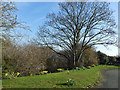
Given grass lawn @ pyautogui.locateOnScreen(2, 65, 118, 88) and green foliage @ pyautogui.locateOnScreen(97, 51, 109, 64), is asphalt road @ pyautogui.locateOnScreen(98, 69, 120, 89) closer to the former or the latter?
grass lawn @ pyautogui.locateOnScreen(2, 65, 118, 88)

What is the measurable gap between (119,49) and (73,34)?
6.32m

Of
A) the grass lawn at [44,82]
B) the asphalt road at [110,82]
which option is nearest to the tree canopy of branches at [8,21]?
the grass lawn at [44,82]

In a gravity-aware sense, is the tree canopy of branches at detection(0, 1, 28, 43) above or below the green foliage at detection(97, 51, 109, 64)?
above

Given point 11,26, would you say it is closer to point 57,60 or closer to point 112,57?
point 57,60

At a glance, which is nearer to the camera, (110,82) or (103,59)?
(110,82)

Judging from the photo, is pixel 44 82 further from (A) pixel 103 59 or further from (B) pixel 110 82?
(A) pixel 103 59

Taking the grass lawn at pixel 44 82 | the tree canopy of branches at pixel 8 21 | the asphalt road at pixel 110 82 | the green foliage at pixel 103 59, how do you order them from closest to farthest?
the tree canopy of branches at pixel 8 21
the grass lawn at pixel 44 82
the asphalt road at pixel 110 82
the green foliage at pixel 103 59

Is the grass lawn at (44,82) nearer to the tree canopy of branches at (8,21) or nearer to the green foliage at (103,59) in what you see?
the tree canopy of branches at (8,21)

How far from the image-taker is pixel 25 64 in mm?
9680

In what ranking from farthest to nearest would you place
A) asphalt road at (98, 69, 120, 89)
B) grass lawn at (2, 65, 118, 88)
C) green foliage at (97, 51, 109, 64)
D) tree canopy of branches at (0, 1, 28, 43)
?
green foliage at (97, 51, 109, 64) < asphalt road at (98, 69, 120, 89) < grass lawn at (2, 65, 118, 88) < tree canopy of branches at (0, 1, 28, 43)

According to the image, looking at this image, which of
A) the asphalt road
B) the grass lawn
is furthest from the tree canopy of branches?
the asphalt road

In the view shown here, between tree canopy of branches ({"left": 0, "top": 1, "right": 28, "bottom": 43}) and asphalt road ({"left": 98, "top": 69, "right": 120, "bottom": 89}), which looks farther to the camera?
asphalt road ({"left": 98, "top": 69, "right": 120, "bottom": 89})

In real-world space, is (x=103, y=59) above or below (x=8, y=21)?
below

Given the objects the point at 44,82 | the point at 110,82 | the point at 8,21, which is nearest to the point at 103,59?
the point at 110,82
